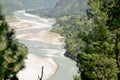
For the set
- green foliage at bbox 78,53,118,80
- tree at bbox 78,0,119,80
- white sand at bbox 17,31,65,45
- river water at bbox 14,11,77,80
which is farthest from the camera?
white sand at bbox 17,31,65,45

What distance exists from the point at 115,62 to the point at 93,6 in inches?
246

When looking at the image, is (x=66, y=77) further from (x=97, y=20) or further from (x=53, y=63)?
(x=97, y=20)

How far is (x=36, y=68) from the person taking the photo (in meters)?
104

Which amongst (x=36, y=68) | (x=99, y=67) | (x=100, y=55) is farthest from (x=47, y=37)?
(x=99, y=67)

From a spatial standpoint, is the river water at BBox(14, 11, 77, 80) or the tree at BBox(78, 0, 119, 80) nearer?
the tree at BBox(78, 0, 119, 80)

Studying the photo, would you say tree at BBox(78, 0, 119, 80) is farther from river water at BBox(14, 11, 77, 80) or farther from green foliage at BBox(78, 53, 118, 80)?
river water at BBox(14, 11, 77, 80)

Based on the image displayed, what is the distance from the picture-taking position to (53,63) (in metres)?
112

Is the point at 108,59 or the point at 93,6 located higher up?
the point at 93,6

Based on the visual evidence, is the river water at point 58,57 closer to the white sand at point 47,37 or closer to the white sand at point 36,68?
the white sand at point 36,68

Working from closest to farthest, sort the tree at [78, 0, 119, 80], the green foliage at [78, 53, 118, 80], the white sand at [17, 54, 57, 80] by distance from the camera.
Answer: the green foliage at [78, 53, 118, 80] < the tree at [78, 0, 119, 80] < the white sand at [17, 54, 57, 80]

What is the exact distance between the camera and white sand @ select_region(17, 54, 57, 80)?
93131 millimetres

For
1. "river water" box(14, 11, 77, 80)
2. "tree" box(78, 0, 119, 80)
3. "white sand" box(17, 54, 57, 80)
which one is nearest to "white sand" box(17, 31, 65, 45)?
"river water" box(14, 11, 77, 80)

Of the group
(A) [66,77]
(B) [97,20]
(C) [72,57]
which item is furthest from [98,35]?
(C) [72,57]

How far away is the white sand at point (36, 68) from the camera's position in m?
93.1
